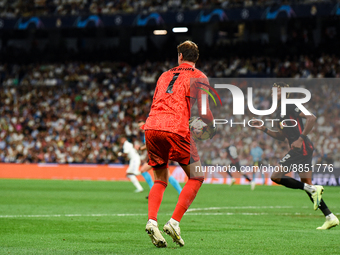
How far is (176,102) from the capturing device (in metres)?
6.67

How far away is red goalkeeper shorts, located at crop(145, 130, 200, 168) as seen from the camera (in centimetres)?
657

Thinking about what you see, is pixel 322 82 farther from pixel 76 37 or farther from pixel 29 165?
pixel 76 37

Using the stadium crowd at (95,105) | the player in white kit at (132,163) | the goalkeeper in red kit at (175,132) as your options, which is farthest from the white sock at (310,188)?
the stadium crowd at (95,105)

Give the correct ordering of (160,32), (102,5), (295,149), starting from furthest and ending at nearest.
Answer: (160,32) → (102,5) → (295,149)

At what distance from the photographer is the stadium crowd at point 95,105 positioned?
27.2 metres

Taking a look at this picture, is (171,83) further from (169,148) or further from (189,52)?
(169,148)

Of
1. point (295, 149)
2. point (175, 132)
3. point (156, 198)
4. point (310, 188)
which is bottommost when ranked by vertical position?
point (310, 188)

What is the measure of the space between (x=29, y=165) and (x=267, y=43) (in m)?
16.1

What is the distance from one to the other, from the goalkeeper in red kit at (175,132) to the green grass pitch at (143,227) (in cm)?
66

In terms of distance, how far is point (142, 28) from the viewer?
132ft

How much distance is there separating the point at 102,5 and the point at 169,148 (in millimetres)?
30839

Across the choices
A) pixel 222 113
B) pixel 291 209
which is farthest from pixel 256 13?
pixel 291 209

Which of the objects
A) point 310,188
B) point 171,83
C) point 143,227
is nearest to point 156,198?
point 171,83

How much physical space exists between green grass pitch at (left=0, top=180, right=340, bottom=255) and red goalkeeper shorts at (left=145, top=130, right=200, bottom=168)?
1034 millimetres
